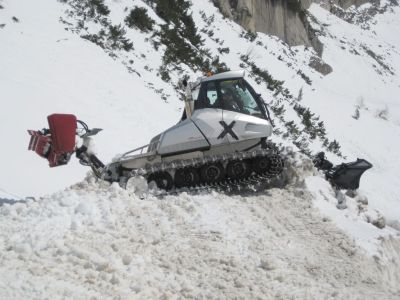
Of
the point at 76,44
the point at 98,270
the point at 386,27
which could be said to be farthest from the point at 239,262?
the point at 386,27

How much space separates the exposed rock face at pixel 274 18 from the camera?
3162 centimetres

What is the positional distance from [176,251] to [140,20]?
14.7m

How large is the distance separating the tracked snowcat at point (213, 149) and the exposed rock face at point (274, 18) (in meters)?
23.1

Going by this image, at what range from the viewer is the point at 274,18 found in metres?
34.4

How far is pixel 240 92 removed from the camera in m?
8.66

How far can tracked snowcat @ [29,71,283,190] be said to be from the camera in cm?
825

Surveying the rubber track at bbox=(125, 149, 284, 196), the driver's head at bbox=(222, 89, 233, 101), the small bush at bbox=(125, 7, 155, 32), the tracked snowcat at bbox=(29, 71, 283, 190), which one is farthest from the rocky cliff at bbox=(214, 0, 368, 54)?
the rubber track at bbox=(125, 149, 284, 196)

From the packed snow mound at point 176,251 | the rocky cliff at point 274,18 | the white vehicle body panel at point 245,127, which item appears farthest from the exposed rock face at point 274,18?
the packed snow mound at point 176,251

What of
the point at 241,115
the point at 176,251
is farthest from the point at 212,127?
the point at 176,251

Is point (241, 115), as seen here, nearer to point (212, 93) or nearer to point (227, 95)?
point (227, 95)

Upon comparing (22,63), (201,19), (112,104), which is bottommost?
(112,104)

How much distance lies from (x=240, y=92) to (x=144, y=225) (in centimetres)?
357

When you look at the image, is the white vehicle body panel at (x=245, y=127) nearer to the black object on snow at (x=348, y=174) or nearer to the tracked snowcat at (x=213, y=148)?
the tracked snowcat at (x=213, y=148)

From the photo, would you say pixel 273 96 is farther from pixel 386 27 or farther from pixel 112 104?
pixel 386 27
